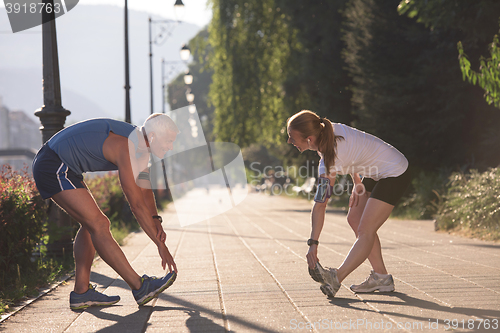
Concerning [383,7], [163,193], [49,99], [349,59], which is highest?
[383,7]

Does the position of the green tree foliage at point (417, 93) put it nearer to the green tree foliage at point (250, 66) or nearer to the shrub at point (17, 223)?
the green tree foliage at point (250, 66)

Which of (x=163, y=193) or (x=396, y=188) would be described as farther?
(x=163, y=193)

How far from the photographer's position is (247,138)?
2377 cm

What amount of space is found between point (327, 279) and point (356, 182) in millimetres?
1015

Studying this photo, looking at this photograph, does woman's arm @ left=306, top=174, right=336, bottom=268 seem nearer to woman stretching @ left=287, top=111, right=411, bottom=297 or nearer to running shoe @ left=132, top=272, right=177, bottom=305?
woman stretching @ left=287, top=111, right=411, bottom=297

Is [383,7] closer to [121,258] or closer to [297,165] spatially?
[297,165]

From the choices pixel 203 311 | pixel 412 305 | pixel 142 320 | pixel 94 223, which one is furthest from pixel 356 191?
pixel 94 223

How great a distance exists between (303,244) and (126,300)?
186 inches

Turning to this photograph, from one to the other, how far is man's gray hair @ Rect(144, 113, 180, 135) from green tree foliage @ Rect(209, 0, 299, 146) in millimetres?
19057

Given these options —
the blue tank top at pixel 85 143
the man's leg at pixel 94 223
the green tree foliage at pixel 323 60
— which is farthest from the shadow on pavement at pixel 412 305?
the green tree foliage at pixel 323 60

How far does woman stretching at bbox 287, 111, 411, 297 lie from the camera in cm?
450

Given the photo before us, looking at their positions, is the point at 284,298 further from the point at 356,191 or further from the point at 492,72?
the point at 492,72

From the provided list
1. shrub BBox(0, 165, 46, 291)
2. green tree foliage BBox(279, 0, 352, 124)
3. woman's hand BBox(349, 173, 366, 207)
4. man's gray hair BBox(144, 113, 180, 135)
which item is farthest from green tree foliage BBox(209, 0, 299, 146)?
man's gray hair BBox(144, 113, 180, 135)

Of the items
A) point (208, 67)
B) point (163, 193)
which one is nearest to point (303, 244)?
point (208, 67)
